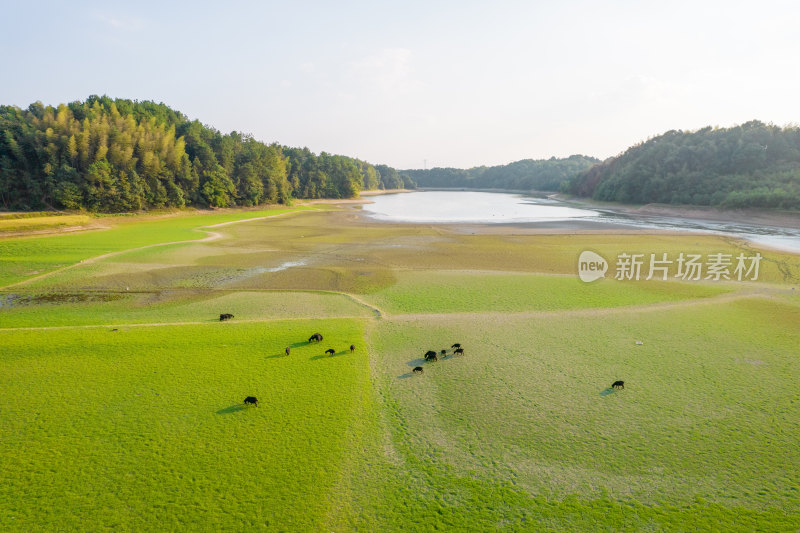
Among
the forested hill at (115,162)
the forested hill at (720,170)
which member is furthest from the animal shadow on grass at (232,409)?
the forested hill at (720,170)

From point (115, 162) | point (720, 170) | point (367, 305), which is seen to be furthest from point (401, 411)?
point (720, 170)

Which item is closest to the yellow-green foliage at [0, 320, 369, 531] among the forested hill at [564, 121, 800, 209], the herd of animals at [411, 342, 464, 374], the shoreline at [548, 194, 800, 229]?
the herd of animals at [411, 342, 464, 374]

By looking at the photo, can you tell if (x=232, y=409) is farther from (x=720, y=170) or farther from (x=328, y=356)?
(x=720, y=170)

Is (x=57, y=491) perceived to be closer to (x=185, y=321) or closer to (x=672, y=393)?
(x=185, y=321)

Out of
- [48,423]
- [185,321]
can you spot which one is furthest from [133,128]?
[48,423]

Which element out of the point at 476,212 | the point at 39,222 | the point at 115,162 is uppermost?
the point at 115,162

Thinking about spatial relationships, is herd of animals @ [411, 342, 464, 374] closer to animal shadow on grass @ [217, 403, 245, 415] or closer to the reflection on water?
animal shadow on grass @ [217, 403, 245, 415]

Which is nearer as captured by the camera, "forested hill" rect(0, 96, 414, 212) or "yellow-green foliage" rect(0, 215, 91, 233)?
"yellow-green foliage" rect(0, 215, 91, 233)
